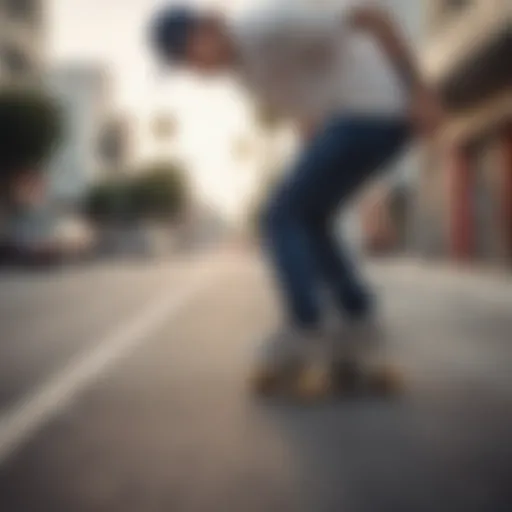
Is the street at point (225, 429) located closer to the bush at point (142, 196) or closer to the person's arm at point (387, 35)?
the bush at point (142, 196)

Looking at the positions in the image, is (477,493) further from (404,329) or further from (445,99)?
(404,329)

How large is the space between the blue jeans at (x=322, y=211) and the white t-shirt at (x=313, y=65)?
0.22 feet

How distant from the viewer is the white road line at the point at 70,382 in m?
1.96

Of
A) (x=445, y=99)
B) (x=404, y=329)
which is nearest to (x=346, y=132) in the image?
(x=445, y=99)

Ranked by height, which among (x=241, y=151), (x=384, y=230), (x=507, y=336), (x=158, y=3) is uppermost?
(x=158, y=3)

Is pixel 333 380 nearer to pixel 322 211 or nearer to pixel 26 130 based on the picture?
pixel 322 211

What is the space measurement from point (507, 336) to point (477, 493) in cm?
225

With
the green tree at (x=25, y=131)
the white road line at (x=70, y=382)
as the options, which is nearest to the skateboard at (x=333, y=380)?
the white road line at (x=70, y=382)

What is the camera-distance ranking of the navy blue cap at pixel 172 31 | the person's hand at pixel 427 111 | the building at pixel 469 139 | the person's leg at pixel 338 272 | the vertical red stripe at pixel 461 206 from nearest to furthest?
the navy blue cap at pixel 172 31 < the person's hand at pixel 427 111 < the building at pixel 469 139 < the person's leg at pixel 338 272 < the vertical red stripe at pixel 461 206

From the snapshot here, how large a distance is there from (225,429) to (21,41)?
0.79 m

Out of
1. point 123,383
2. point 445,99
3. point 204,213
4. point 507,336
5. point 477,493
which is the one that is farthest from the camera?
point 507,336

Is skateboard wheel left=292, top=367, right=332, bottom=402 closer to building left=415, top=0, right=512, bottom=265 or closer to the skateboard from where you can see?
the skateboard

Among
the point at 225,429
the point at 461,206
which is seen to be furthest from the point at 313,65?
the point at 461,206

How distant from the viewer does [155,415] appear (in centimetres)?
211
